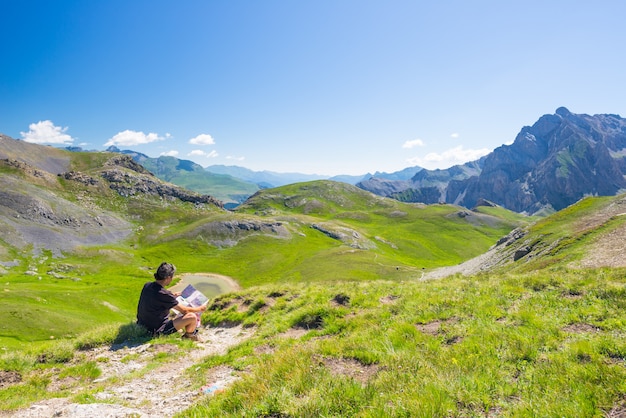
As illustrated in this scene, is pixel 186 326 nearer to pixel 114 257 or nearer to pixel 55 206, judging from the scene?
pixel 114 257

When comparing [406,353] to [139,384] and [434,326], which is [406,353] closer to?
[434,326]

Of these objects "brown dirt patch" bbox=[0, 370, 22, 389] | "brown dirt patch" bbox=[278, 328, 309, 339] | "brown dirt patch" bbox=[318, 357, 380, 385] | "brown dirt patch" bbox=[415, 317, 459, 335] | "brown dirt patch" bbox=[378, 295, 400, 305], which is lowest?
"brown dirt patch" bbox=[278, 328, 309, 339]

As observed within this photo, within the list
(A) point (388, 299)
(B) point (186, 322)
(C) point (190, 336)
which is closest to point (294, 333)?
(C) point (190, 336)

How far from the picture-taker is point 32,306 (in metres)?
50.8

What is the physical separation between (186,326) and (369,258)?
100737mm

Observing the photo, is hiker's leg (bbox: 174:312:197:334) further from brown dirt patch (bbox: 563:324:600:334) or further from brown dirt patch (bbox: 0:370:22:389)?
brown dirt patch (bbox: 563:324:600:334)

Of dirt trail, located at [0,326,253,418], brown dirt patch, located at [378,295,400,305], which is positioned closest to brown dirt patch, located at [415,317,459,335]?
brown dirt patch, located at [378,295,400,305]

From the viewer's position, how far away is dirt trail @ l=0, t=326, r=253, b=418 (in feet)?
28.9

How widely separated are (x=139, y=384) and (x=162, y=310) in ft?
19.3

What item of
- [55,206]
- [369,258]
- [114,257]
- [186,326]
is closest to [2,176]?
[55,206]

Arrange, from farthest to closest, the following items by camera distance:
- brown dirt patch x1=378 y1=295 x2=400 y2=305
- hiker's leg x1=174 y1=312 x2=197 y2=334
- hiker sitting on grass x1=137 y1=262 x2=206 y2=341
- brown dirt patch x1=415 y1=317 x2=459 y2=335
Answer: brown dirt patch x1=378 y1=295 x2=400 y2=305 → hiker's leg x1=174 y1=312 x2=197 y2=334 → hiker sitting on grass x1=137 y1=262 x2=206 y2=341 → brown dirt patch x1=415 y1=317 x2=459 y2=335

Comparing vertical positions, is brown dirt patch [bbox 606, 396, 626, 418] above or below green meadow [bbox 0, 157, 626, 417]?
above

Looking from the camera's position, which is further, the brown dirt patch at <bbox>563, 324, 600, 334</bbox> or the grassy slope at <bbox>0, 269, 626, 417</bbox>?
the brown dirt patch at <bbox>563, 324, 600, 334</bbox>

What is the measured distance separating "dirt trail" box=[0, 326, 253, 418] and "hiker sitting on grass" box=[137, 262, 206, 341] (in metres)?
1.26
